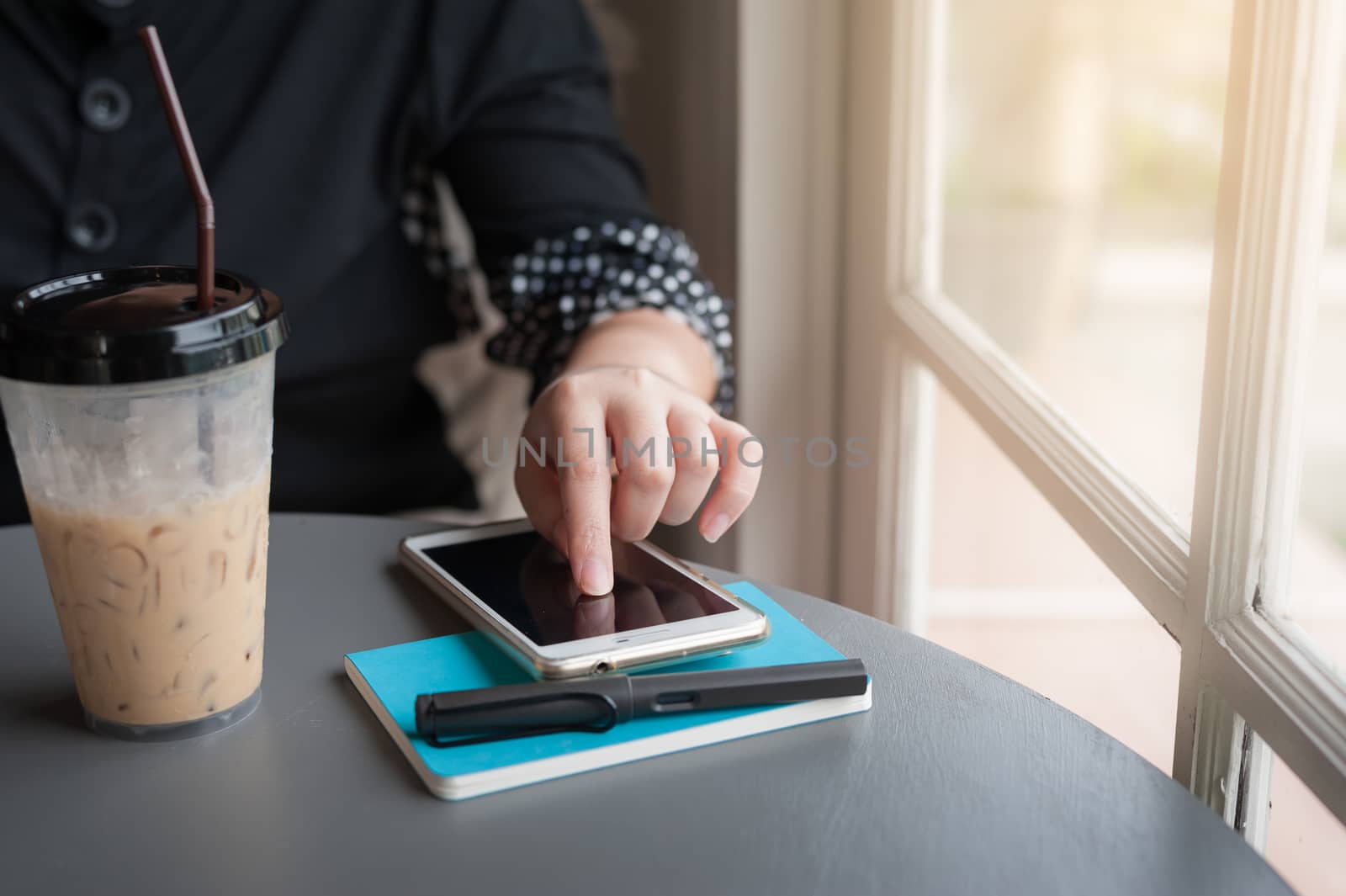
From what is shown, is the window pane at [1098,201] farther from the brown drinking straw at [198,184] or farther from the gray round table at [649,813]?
the brown drinking straw at [198,184]

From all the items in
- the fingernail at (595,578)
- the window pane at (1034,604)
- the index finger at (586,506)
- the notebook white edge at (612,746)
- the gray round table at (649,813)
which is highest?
the index finger at (586,506)

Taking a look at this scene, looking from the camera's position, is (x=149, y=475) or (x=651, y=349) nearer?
(x=149, y=475)

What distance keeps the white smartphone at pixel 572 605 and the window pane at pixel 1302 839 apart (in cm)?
21

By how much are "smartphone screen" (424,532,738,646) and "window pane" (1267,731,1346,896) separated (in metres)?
0.23

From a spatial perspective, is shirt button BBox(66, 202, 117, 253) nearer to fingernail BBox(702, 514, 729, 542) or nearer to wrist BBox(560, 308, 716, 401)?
wrist BBox(560, 308, 716, 401)

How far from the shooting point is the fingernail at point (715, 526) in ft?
2.01

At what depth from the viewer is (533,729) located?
1.50 feet

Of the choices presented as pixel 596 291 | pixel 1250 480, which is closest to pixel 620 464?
pixel 1250 480

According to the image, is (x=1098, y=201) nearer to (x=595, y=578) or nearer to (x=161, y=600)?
(x=595, y=578)

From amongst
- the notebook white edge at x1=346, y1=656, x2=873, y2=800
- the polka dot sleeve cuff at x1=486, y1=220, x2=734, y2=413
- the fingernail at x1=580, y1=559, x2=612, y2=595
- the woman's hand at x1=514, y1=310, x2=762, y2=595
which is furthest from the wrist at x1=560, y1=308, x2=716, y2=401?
the notebook white edge at x1=346, y1=656, x2=873, y2=800

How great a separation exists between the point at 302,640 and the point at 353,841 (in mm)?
164

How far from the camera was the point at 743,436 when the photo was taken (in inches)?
24.4

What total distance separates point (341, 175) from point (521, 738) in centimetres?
68

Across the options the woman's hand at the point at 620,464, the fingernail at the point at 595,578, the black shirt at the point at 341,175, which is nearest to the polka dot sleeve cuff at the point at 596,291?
the black shirt at the point at 341,175
